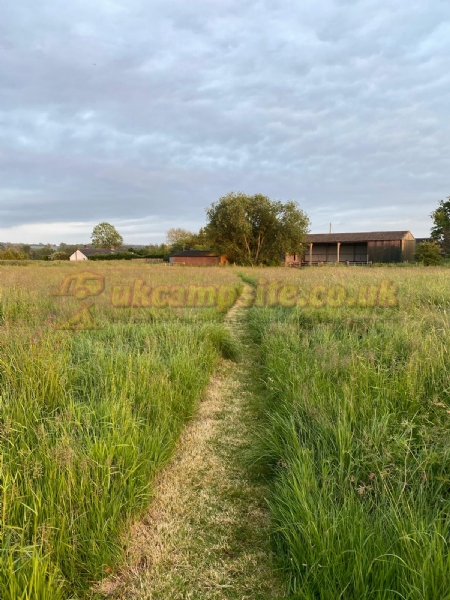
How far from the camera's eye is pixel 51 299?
6.81 m

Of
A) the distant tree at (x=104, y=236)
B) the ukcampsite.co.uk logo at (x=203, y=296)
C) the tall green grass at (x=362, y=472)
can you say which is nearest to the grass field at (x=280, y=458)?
the tall green grass at (x=362, y=472)

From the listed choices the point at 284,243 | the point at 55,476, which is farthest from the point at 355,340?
the point at 284,243

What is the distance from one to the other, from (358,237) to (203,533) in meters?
42.9

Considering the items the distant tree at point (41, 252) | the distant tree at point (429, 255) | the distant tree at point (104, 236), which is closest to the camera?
the distant tree at point (429, 255)

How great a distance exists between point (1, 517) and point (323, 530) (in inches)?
64.3

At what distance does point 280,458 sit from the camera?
2.37m

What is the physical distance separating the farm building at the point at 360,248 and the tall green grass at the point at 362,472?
119 feet

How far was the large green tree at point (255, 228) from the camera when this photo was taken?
3519cm

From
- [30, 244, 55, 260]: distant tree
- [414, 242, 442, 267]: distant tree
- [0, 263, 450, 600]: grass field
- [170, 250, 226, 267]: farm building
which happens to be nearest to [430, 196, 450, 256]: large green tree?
[414, 242, 442, 267]: distant tree

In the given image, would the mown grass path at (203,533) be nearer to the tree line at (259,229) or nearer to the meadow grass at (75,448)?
the meadow grass at (75,448)

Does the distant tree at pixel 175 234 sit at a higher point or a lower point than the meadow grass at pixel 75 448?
higher

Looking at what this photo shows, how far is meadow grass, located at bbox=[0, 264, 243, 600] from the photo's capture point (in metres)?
1.46

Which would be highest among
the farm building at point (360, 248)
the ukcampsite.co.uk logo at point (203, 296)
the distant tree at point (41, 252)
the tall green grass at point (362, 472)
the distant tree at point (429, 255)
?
the distant tree at point (41, 252)

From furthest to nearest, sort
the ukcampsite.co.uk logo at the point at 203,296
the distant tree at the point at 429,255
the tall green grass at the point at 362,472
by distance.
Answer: the distant tree at the point at 429,255, the ukcampsite.co.uk logo at the point at 203,296, the tall green grass at the point at 362,472
